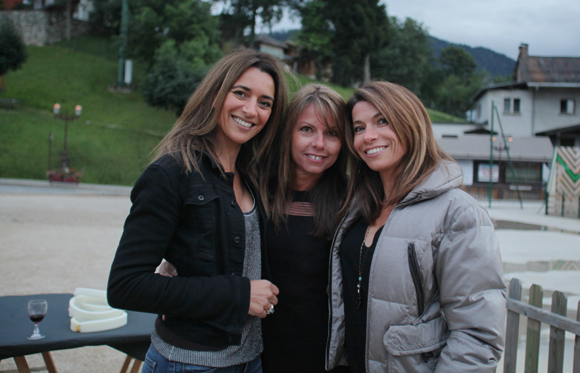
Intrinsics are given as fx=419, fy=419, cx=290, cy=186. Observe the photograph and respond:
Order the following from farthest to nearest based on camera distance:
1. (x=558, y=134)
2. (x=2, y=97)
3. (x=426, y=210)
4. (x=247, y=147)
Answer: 1. (x=2, y=97)
2. (x=558, y=134)
3. (x=247, y=147)
4. (x=426, y=210)

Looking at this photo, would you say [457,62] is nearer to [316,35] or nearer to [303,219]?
[316,35]

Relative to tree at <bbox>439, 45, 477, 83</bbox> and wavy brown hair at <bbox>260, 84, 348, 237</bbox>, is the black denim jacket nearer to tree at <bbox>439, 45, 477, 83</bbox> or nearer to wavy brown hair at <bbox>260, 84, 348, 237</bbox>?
wavy brown hair at <bbox>260, 84, 348, 237</bbox>

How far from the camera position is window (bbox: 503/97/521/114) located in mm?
32969

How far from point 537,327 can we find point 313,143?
7.30 ft

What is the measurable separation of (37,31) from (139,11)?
62.3 feet

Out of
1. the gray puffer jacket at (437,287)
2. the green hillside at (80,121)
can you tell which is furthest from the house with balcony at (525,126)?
the gray puffer jacket at (437,287)

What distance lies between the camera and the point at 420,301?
1765 mm

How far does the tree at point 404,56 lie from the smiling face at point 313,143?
54.8 meters

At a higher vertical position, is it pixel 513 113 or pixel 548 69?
pixel 548 69

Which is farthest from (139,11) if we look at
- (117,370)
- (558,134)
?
(117,370)

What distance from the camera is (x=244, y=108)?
1.94 meters

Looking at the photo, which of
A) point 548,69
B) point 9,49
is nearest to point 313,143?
point 548,69

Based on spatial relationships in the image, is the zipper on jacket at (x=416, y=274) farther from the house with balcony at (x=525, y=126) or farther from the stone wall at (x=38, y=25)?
the stone wall at (x=38, y=25)

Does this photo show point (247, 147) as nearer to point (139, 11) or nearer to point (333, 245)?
A: point (333, 245)
